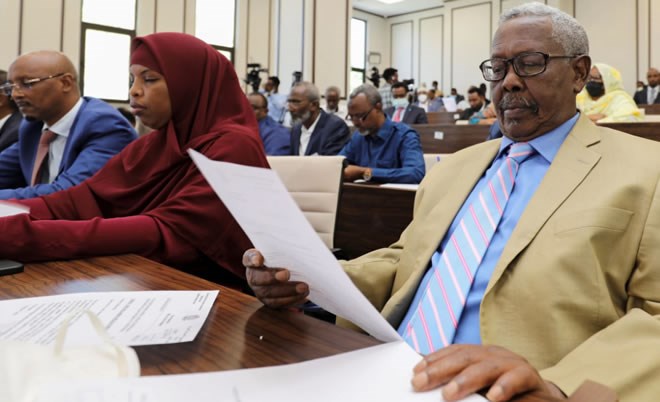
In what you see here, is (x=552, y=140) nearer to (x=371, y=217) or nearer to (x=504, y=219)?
(x=504, y=219)

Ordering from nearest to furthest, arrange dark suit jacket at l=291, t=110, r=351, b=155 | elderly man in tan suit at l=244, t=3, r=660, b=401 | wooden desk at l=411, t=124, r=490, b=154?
elderly man in tan suit at l=244, t=3, r=660, b=401 → wooden desk at l=411, t=124, r=490, b=154 → dark suit jacket at l=291, t=110, r=351, b=155

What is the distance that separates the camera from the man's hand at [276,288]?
809mm

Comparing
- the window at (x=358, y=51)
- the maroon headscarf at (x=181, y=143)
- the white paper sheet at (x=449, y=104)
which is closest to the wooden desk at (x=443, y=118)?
the white paper sheet at (x=449, y=104)

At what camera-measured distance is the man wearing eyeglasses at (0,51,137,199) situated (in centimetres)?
220

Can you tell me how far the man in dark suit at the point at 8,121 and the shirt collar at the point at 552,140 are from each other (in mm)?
2715

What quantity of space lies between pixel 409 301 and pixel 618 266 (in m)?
0.39

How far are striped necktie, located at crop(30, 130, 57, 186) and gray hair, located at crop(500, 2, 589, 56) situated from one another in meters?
2.03

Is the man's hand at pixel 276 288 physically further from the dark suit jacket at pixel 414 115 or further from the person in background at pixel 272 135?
the dark suit jacket at pixel 414 115

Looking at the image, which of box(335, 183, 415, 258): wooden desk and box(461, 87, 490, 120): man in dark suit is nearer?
box(335, 183, 415, 258): wooden desk

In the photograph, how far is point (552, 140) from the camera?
111cm

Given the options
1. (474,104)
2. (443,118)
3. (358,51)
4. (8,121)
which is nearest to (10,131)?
(8,121)

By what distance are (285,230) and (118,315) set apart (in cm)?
29

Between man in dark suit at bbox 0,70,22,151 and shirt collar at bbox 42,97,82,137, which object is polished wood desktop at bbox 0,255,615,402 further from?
man in dark suit at bbox 0,70,22,151

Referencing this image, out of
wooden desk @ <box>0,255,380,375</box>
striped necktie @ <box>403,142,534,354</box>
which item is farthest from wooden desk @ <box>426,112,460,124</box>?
wooden desk @ <box>0,255,380,375</box>
